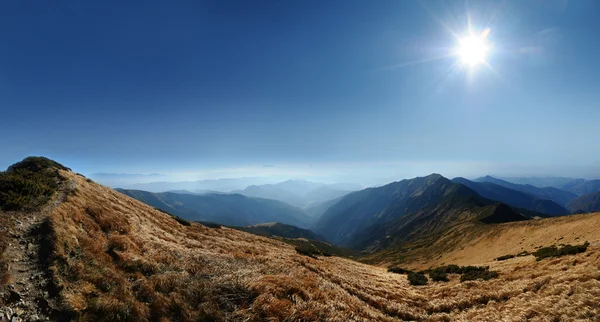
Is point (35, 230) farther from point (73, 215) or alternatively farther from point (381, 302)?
point (381, 302)

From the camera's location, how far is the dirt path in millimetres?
9008

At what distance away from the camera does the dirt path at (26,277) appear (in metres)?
9.01

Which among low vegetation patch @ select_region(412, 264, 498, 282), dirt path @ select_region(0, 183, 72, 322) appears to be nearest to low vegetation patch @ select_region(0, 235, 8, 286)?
dirt path @ select_region(0, 183, 72, 322)

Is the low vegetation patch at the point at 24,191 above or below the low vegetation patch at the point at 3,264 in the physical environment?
above

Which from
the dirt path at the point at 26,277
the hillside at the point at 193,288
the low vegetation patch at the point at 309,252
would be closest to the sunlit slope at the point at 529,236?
the hillside at the point at 193,288

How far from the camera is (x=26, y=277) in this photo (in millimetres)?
10570

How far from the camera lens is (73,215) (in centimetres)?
1759

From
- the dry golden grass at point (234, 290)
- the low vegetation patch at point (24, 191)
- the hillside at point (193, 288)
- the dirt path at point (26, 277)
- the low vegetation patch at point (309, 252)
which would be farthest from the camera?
the low vegetation patch at point (309, 252)

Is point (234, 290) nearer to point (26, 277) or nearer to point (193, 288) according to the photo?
point (193, 288)

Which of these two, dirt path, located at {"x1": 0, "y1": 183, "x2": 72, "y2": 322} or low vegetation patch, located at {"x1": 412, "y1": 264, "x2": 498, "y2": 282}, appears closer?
dirt path, located at {"x1": 0, "y1": 183, "x2": 72, "y2": 322}

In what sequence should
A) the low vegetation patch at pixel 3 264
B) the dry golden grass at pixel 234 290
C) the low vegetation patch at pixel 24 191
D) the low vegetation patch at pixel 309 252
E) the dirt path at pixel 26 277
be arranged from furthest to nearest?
the low vegetation patch at pixel 309 252 → the low vegetation patch at pixel 24 191 → the dry golden grass at pixel 234 290 → the low vegetation patch at pixel 3 264 → the dirt path at pixel 26 277

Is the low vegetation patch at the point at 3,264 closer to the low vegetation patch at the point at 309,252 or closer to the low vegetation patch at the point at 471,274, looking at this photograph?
the low vegetation patch at the point at 471,274

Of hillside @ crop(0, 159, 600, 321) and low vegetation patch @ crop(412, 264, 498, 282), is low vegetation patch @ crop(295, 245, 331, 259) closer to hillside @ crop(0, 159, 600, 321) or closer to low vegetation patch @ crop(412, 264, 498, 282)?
low vegetation patch @ crop(412, 264, 498, 282)

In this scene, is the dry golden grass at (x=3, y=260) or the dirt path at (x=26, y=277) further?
the dry golden grass at (x=3, y=260)
